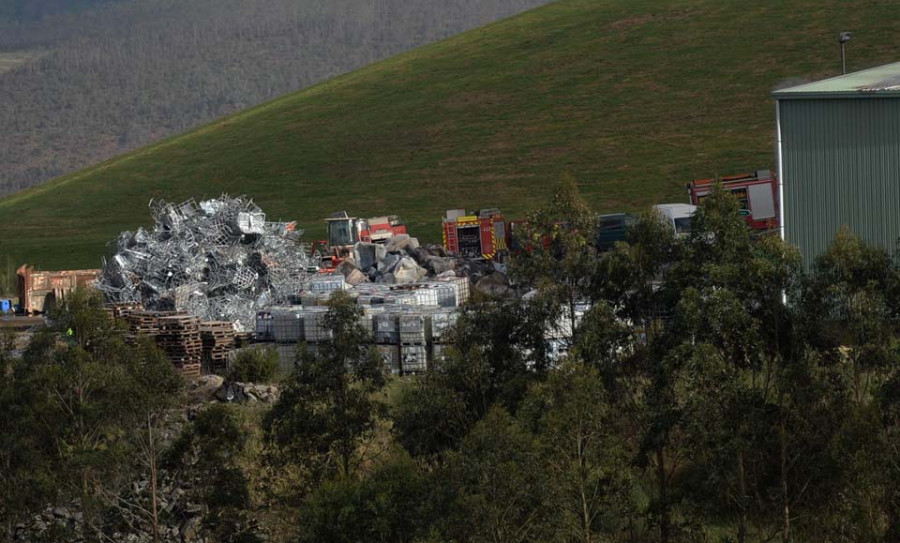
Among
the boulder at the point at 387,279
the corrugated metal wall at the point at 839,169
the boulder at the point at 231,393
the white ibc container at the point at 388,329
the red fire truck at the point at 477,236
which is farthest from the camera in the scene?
the red fire truck at the point at 477,236

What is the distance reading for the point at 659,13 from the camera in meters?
83.8

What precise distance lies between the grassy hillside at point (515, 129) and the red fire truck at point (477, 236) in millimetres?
13739

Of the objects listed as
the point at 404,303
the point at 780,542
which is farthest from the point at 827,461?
the point at 404,303

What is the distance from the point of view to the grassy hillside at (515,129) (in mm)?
62469

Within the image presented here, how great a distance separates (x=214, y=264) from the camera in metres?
34.0

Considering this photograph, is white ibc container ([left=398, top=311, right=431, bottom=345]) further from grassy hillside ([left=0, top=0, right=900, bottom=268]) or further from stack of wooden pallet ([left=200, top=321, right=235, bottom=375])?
grassy hillside ([left=0, top=0, right=900, bottom=268])

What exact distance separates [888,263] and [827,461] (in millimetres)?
2668

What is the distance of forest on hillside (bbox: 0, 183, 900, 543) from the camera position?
15.2 metres

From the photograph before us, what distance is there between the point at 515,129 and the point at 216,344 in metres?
45.4

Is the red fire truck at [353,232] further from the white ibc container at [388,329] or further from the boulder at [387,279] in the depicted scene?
the white ibc container at [388,329]

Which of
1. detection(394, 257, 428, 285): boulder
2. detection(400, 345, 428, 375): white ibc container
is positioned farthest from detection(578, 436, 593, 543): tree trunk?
detection(394, 257, 428, 285): boulder

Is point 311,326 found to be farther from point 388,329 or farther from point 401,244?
point 401,244

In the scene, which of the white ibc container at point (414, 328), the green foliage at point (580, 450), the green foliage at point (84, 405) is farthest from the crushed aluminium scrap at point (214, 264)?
the green foliage at point (580, 450)

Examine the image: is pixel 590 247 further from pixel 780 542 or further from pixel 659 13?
pixel 659 13
